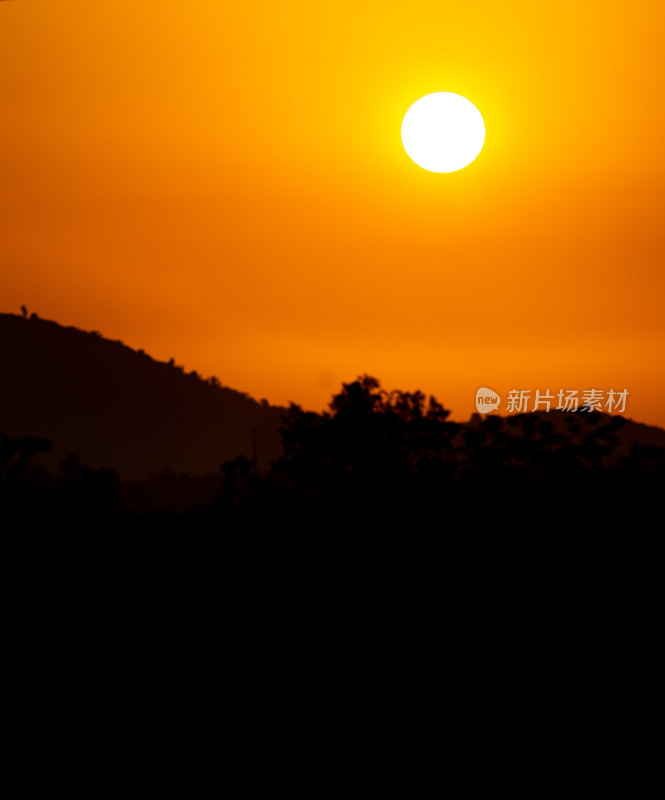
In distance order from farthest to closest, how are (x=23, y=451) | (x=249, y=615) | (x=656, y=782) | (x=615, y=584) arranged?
(x=23, y=451), (x=615, y=584), (x=249, y=615), (x=656, y=782)

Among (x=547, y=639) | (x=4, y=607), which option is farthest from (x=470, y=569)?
(x=4, y=607)

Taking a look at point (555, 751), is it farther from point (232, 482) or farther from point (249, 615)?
point (232, 482)

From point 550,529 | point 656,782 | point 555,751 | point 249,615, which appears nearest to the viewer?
point 656,782

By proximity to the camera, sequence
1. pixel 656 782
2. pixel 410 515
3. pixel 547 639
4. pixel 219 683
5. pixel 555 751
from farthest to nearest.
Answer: pixel 410 515 < pixel 547 639 < pixel 219 683 < pixel 555 751 < pixel 656 782

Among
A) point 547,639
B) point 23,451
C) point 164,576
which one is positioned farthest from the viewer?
point 23,451

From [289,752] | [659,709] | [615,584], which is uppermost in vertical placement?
[615,584]

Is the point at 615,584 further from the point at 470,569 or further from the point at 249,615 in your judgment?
the point at 249,615

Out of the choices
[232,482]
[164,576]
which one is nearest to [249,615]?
[164,576]

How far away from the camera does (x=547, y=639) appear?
24562 millimetres

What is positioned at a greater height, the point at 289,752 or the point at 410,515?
the point at 410,515

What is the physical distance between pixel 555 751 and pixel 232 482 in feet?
167

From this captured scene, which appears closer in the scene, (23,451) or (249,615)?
(249,615)

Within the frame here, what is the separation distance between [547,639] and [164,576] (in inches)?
488

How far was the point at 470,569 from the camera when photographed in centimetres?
3122
